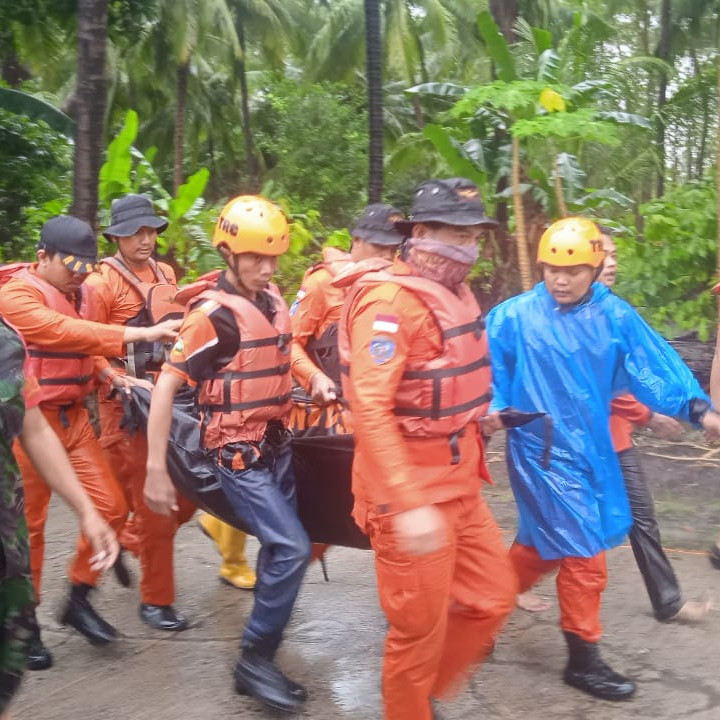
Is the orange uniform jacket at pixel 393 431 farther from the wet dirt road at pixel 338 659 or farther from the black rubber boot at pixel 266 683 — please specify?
the wet dirt road at pixel 338 659

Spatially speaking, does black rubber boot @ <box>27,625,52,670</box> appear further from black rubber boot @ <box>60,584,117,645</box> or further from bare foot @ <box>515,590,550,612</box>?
bare foot @ <box>515,590,550,612</box>

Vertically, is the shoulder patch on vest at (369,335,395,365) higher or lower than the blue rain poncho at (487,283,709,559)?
higher

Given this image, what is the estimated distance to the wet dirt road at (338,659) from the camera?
373 cm

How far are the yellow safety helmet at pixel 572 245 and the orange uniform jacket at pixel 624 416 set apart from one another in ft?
2.52

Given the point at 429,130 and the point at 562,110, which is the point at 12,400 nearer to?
the point at 562,110

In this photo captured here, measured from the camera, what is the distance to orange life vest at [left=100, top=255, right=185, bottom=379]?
4734 millimetres

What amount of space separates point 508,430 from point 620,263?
5731 mm

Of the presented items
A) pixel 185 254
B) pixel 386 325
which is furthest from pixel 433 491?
pixel 185 254

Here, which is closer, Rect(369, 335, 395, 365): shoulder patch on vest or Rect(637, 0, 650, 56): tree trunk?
Rect(369, 335, 395, 365): shoulder patch on vest

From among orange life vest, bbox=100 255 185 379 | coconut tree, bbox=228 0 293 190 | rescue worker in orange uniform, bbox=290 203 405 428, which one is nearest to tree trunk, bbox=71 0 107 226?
orange life vest, bbox=100 255 185 379

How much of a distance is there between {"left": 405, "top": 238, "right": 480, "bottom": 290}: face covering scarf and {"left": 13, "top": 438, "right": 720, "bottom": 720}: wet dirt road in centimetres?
174

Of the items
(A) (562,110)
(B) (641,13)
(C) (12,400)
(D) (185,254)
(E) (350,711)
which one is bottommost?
(E) (350,711)

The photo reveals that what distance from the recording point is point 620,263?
9078 mm

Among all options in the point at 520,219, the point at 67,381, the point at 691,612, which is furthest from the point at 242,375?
the point at 520,219
